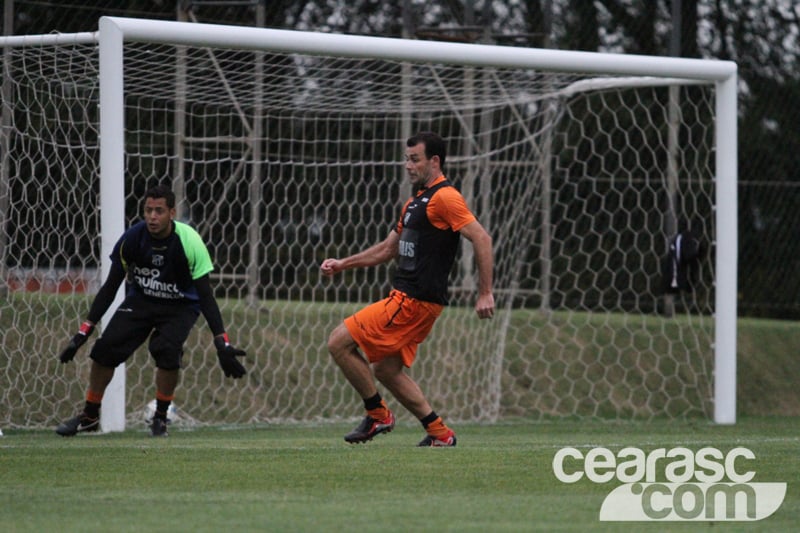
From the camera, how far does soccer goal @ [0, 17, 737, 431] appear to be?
1098 centimetres

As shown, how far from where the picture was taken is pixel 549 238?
1445 centimetres

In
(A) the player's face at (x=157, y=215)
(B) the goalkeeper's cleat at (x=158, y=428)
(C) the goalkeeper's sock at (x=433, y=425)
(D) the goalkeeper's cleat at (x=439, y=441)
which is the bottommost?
(B) the goalkeeper's cleat at (x=158, y=428)

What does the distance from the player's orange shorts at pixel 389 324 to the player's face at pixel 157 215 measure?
1.68 metres

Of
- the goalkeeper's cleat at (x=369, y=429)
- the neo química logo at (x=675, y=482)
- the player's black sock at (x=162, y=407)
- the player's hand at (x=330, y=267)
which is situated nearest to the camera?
the neo química logo at (x=675, y=482)

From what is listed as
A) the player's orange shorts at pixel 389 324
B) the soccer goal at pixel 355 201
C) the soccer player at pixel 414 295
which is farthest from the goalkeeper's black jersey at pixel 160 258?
the player's orange shorts at pixel 389 324

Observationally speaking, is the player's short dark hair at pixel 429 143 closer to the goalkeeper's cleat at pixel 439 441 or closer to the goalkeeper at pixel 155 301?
the goalkeeper's cleat at pixel 439 441

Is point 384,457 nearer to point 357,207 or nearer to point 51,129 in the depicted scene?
point 51,129

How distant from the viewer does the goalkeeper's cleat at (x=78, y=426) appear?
31.1ft

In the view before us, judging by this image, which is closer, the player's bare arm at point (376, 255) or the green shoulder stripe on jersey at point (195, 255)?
the player's bare arm at point (376, 255)

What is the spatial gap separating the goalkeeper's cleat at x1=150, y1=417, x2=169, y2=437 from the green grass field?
0.60ft

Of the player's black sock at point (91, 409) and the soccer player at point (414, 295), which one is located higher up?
the soccer player at point (414, 295)

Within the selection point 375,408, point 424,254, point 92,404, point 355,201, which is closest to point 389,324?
point 424,254

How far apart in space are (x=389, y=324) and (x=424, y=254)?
46 centimetres

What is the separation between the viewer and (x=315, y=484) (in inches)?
250
